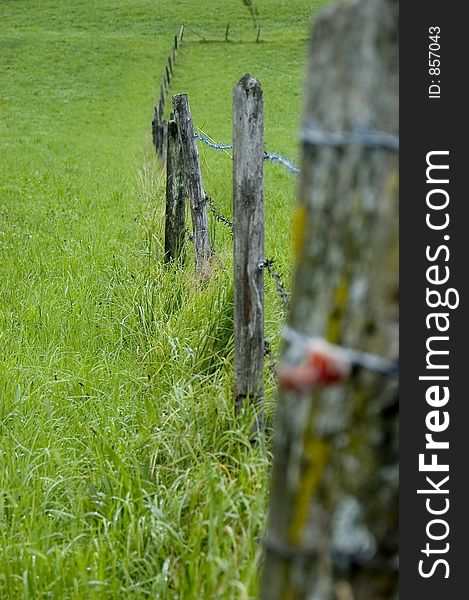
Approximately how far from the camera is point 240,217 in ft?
10.3

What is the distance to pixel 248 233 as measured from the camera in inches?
123

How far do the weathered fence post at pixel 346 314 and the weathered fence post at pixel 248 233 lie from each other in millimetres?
1873

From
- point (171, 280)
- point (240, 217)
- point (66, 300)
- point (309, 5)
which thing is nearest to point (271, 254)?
point (171, 280)

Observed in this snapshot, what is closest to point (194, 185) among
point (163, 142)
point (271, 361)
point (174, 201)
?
point (174, 201)

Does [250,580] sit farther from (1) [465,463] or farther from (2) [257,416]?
(2) [257,416]

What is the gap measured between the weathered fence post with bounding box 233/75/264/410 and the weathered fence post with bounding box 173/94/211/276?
1.78m

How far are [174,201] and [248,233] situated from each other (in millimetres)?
2861

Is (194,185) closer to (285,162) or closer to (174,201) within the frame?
(174,201)

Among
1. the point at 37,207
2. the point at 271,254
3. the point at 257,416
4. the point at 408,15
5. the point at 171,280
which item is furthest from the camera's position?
the point at 37,207

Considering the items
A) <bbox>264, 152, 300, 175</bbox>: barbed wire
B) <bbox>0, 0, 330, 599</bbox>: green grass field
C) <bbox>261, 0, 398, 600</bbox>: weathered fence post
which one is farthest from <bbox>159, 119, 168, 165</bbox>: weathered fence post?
<bbox>261, 0, 398, 600</bbox>: weathered fence post

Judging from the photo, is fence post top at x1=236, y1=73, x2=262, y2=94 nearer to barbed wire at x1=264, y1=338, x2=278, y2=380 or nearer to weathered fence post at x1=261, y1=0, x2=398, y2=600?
barbed wire at x1=264, y1=338, x2=278, y2=380

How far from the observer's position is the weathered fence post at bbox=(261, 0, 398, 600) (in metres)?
1.09

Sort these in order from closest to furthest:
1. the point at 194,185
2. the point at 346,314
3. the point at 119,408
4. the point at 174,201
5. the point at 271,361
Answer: the point at 346,314 → the point at 271,361 → the point at 119,408 → the point at 194,185 → the point at 174,201

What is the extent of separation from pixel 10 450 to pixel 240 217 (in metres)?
1.26
